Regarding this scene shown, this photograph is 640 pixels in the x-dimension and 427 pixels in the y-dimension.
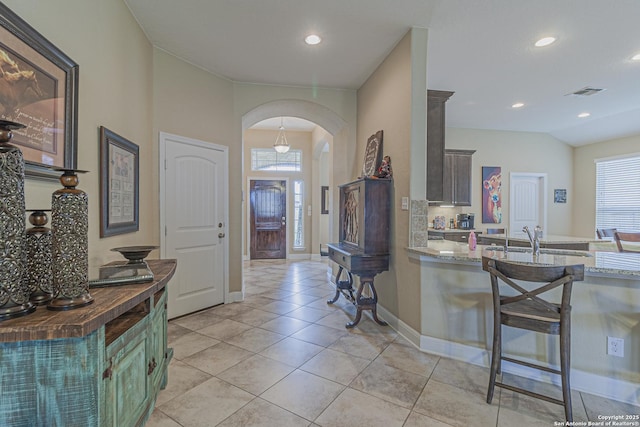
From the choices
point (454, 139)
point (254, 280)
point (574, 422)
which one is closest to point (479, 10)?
point (574, 422)

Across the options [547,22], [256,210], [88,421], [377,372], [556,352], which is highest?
[547,22]

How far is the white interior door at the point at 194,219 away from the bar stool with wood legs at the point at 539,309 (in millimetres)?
3100

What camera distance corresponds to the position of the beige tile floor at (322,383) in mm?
1884

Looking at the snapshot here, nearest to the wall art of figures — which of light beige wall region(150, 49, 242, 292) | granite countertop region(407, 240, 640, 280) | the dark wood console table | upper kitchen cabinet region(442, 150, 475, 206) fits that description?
upper kitchen cabinet region(442, 150, 475, 206)

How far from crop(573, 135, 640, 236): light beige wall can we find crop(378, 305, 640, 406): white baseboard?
5926 mm

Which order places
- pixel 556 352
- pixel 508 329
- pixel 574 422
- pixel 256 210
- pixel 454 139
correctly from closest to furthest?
pixel 574 422 < pixel 556 352 < pixel 508 329 < pixel 454 139 < pixel 256 210

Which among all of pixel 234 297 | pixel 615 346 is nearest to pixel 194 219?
pixel 234 297

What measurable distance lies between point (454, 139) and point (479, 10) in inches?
162

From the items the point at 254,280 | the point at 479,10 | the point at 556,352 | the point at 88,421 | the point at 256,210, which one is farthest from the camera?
the point at 256,210

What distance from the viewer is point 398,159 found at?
3.20 meters

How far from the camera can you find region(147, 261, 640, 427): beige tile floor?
1884 mm

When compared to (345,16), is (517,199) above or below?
below

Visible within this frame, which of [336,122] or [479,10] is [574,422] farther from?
[336,122]

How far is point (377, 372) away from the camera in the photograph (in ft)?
7.91
